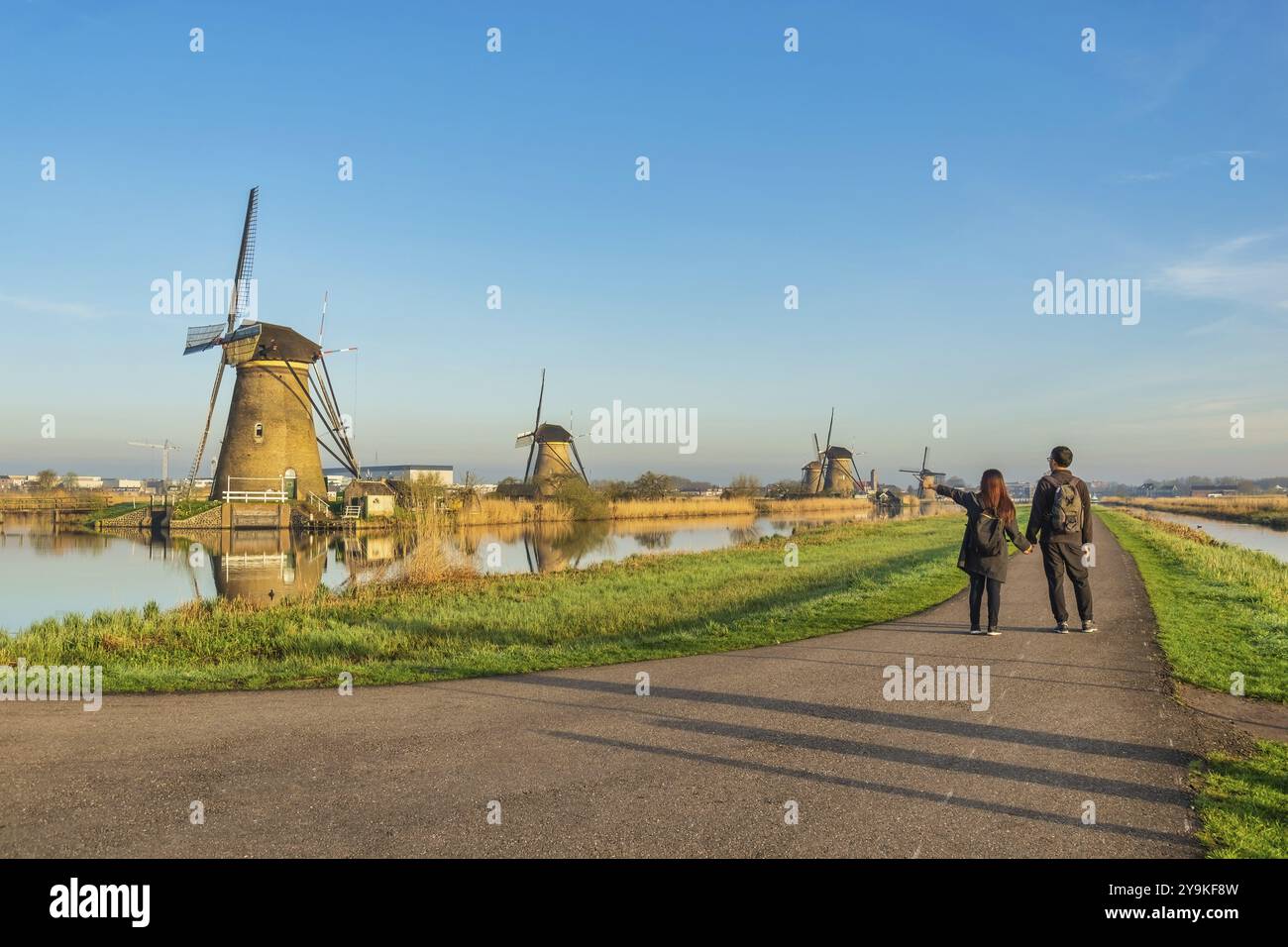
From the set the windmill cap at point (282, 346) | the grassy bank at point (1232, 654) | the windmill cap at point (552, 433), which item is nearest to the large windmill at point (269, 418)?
the windmill cap at point (282, 346)

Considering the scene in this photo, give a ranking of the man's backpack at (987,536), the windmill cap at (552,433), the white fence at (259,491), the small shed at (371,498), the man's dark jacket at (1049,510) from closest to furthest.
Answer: the man's backpack at (987,536)
the man's dark jacket at (1049,510)
the white fence at (259,491)
the small shed at (371,498)
the windmill cap at (552,433)

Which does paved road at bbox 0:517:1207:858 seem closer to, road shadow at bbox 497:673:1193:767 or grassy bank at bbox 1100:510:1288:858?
road shadow at bbox 497:673:1193:767

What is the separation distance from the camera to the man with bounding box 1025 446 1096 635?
34.3 ft

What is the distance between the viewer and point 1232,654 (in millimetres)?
9492

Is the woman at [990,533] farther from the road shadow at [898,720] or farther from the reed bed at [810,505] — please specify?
the reed bed at [810,505]

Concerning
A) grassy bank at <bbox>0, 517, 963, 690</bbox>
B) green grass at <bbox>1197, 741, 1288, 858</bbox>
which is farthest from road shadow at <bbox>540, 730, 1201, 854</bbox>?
grassy bank at <bbox>0, 517, 963, 690</bbox>

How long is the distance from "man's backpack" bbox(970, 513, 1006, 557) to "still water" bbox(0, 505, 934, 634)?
45.0 ft

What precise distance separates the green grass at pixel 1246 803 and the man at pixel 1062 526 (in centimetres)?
459

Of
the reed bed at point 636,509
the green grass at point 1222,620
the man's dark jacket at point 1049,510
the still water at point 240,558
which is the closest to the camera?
the green grass at point 1222,620

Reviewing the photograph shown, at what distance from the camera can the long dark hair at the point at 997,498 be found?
10391 mm
